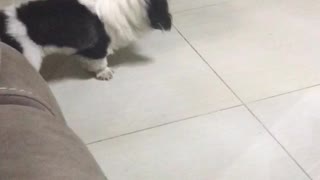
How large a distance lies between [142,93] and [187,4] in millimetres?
671

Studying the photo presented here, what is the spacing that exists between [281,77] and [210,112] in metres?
0.32

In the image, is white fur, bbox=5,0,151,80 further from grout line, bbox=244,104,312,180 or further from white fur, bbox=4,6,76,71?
grout line, bbox=244,104,312,180

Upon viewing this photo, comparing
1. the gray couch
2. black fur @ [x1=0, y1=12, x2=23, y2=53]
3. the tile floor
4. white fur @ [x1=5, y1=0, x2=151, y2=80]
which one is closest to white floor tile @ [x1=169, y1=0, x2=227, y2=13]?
the tile floor

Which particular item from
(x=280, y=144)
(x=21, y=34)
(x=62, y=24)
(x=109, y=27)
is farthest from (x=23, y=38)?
(x=280, y=144)

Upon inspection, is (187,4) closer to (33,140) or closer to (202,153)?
(202,153)

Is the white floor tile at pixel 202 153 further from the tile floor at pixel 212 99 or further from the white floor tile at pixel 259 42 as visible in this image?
the white floor tile at pixel 259 42

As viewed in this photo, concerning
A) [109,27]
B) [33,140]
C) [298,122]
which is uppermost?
[33,140]

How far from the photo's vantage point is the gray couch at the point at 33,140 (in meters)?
0.59

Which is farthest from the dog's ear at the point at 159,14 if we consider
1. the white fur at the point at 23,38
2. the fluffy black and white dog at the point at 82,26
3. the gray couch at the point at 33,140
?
the gray couch at the point at 33,140

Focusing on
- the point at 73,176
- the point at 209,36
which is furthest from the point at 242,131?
the point at 73,176

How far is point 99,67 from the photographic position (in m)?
1.83

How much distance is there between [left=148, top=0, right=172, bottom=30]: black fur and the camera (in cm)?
175

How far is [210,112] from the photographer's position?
1.65m

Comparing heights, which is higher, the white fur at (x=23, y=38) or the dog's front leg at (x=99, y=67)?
the white fur at (x=23, y=38)
